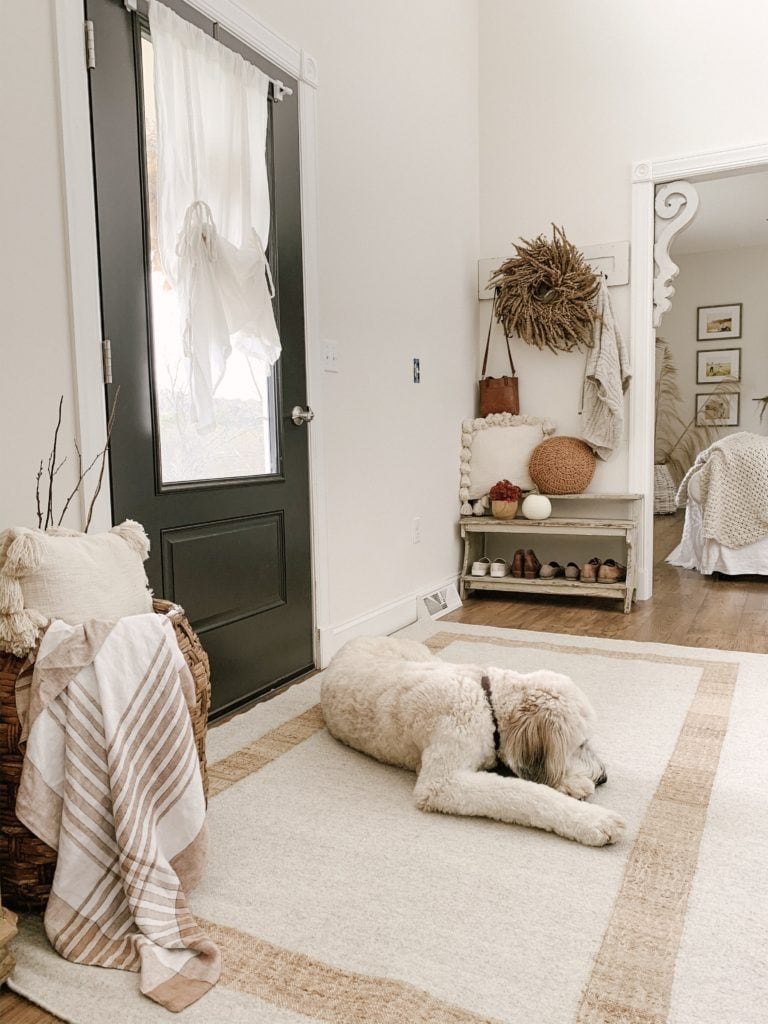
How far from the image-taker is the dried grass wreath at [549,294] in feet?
12.9

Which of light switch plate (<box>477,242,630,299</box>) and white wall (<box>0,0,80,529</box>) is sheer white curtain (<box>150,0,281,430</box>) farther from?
light switch plate (<box>477,242,630,299</box>)

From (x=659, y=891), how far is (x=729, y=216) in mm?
6739

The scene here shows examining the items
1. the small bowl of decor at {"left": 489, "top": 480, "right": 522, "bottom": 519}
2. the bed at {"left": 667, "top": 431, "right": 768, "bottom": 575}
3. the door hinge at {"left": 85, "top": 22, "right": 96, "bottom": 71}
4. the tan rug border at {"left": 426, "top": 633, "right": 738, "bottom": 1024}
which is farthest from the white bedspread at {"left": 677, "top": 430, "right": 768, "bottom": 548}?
the door hinge at {"left": 85, "top": 22, "right": 96, "bottom": 71}

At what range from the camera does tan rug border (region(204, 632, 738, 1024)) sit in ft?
3.68

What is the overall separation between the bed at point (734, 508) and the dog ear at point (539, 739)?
328cm

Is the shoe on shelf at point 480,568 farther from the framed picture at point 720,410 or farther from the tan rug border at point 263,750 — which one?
the framed picture at point 720,410

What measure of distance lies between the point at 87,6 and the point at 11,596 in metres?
1.50

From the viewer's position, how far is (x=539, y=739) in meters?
1.60

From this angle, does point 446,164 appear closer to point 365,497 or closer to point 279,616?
point 365,497

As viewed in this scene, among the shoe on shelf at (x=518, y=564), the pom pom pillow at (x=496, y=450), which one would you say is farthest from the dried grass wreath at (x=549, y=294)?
the shoe on shelf at (x=518, y=564)

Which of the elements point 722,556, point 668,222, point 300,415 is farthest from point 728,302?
point 300,415

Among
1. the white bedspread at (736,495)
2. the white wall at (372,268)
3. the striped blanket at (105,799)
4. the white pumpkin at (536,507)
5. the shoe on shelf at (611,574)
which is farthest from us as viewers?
the white bedspread at (736,495)

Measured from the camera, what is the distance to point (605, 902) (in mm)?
1391

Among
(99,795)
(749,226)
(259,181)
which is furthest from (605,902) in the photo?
(749,226)
